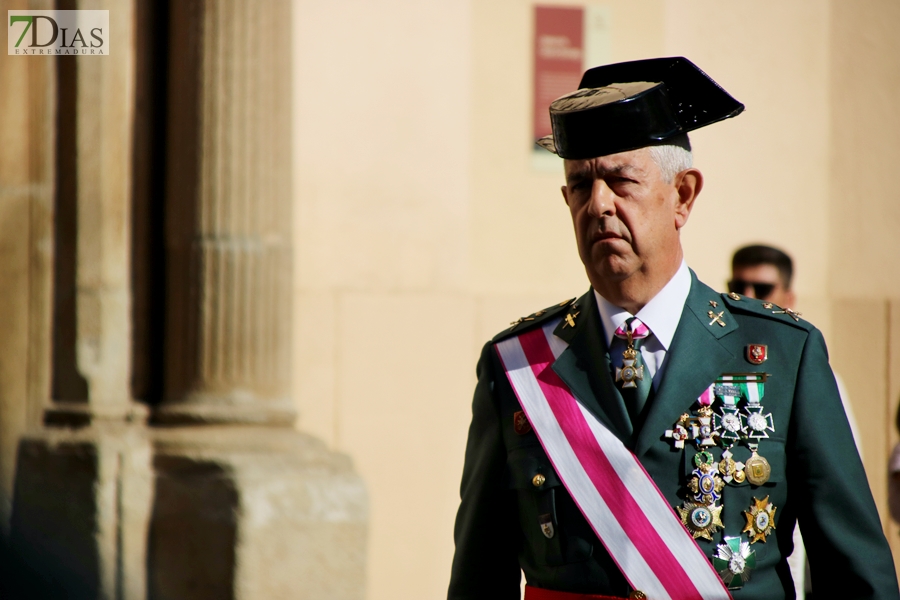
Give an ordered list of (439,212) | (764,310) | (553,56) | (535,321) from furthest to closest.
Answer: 1. (553,56)
2. (439,212)
3. (535,321)
4. (764,310)

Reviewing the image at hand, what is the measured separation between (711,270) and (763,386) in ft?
13.2

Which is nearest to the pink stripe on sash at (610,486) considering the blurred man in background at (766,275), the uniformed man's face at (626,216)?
the uniformed man's face at (626,216)

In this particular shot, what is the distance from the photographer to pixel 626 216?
2184 millimetres

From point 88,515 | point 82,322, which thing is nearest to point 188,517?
point 88,515

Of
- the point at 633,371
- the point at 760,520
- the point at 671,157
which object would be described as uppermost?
the point at 671,157

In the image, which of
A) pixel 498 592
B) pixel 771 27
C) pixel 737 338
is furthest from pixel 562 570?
pixel 771 27

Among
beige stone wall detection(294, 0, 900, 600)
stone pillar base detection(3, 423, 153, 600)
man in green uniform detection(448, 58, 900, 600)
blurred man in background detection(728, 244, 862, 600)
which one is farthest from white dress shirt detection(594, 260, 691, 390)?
beige stone wall detection(294, 0, 900, 600)

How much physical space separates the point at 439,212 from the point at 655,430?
12.0 ft

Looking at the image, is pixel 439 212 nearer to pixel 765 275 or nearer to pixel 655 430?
pixel 765 275

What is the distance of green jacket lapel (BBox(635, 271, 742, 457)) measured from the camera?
2.18 m

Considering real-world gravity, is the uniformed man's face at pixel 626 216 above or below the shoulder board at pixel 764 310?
above

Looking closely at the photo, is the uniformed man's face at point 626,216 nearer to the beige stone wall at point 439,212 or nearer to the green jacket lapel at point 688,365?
the green jacket lapel at point 688,365

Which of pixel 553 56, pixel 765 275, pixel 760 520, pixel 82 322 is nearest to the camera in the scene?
pixel 760 520

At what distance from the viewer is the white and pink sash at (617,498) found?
211 cm
